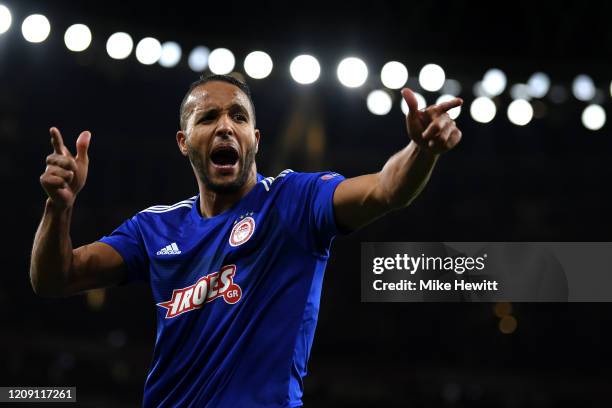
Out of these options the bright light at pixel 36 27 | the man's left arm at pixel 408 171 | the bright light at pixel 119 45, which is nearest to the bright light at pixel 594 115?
the bright light at pixel 119 45

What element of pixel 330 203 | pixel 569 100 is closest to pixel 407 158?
pixel 330 203

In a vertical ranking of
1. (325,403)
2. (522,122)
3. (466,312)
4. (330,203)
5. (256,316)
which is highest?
(522,122)

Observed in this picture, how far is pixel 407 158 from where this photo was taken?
2531 mm

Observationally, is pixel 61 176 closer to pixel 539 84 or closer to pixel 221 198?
pixel 221 198

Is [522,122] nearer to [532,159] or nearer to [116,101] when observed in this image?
[532,159]

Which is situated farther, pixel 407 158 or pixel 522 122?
pixel 522 122

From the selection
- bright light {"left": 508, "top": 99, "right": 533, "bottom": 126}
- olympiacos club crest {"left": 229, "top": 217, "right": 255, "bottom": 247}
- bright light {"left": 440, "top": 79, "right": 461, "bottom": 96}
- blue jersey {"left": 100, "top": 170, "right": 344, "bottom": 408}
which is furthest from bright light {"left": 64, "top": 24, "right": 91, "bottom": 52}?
olympiacos club crest {"left": 229, "top": 217, "right": 255, "bottom": 247}

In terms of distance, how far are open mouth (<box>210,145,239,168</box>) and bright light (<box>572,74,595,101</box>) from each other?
31.2 ft

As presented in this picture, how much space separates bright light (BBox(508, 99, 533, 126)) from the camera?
12719 millimetres

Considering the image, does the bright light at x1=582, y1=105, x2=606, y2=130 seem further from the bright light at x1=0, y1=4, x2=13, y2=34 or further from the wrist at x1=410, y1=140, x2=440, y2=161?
the wrist at x1=410, y1=140, x2=440, y2=161

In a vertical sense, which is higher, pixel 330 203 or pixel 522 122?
pixel 522 122

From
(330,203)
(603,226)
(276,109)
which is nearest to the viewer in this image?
(330,203)

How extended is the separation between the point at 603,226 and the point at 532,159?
2.06 meters

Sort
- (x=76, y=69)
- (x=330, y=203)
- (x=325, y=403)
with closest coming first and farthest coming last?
1. (x=330, y=203)
2. (x=76, y=69)
3. (x=325, y=403)
